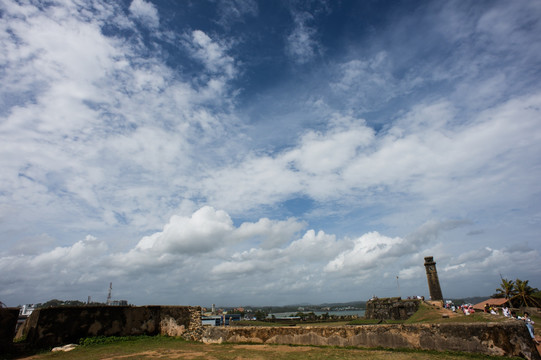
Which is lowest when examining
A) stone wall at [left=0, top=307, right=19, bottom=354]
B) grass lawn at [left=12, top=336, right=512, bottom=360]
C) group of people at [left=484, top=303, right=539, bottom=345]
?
group of people at [left=484, top=303, right=539, bottom=345]

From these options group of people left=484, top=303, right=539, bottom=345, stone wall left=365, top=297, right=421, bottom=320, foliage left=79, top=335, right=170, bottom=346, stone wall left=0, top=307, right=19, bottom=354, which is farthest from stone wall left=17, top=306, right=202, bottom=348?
stone wall left=365, top=297, right=421, bottom=320

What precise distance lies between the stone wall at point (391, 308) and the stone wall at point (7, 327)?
30.6 meters

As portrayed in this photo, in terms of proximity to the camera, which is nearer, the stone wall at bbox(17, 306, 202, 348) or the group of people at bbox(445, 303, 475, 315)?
the stone wall at bbox(17, 306, 202, 348)

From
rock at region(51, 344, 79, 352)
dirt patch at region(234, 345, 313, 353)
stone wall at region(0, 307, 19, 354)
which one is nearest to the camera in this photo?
dirt patch at region(234, 345, 313, 353)

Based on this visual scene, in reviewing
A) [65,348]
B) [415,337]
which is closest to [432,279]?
[415,337]

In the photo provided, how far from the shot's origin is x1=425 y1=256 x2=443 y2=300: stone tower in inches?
1145

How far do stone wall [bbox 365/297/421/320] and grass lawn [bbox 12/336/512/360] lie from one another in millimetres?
24898

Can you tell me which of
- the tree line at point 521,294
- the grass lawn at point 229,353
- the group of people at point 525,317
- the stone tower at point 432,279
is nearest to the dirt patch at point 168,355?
the grass lawn at point 229,353

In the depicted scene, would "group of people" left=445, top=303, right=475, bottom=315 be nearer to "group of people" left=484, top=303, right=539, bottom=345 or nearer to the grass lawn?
"group of people" left=484, top=303, right=539, bottom=345

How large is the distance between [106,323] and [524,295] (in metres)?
41.3

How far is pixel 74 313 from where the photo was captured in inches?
420

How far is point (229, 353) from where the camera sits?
834 centimetres

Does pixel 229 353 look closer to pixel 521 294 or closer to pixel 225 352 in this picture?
pixel 225 352

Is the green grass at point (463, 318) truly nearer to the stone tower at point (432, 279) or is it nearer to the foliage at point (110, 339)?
the stone tower at point (432, 279)
